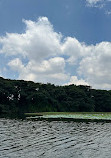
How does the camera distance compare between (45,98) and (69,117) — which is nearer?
(69,117)

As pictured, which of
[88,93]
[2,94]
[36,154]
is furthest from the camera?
[88,93]

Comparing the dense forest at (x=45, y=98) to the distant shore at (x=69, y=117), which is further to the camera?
the dense forest at (x=45, y=98)

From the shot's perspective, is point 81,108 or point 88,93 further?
point 88,93

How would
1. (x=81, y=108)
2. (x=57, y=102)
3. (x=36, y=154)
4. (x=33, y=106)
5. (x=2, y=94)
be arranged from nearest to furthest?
(x=36, y=154)
(x=2, y=94)
(x=33, y=106)
(x=57, y=102)
(x=81, y=108)

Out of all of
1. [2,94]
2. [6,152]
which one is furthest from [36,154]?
[2,94]

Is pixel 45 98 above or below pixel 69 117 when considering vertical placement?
above

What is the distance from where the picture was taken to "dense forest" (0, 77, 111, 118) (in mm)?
97438

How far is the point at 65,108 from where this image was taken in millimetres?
109250

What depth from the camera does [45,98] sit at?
101 meters

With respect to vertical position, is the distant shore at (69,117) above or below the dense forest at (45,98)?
below

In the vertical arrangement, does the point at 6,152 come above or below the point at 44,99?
below

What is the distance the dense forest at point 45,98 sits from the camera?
320 ft

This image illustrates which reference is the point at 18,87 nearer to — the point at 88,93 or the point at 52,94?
the point at 52,94

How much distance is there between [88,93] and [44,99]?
35069 millimetres
